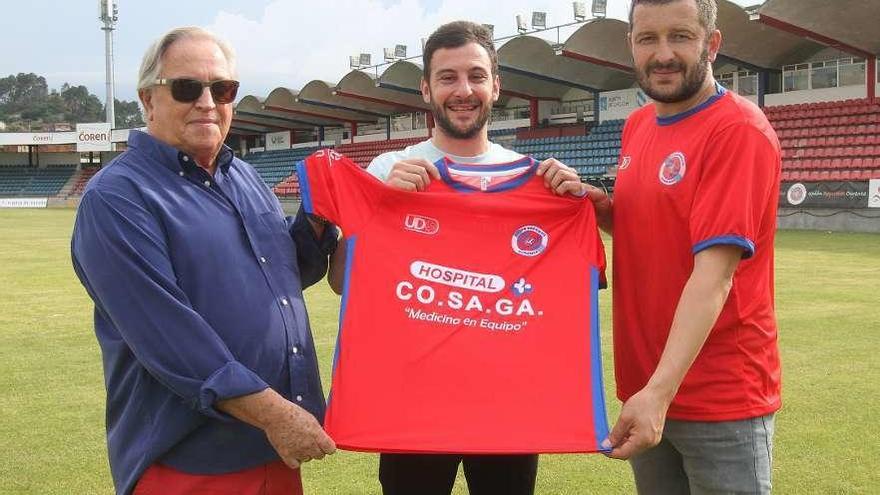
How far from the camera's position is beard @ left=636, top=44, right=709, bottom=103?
2268 mm

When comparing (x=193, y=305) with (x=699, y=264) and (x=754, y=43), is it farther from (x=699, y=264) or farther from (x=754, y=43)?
(x=754, y=43)

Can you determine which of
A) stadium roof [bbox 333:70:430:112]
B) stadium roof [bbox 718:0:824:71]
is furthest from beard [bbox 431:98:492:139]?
stadium roof [bbox 333:70:430:112]

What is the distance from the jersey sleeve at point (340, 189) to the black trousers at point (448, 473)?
806 millimetres

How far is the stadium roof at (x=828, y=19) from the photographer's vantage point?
19250 millimetres

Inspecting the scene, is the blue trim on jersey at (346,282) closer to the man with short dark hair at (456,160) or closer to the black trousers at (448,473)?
the man with short dark hair at (456,160)

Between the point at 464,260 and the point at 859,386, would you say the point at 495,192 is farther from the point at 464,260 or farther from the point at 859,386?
the point at 859,386

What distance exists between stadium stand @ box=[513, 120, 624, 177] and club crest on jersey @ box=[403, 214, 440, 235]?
23222mm

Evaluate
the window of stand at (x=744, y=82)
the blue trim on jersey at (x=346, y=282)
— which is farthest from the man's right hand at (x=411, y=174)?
the window of stand at (x=744, y=82)

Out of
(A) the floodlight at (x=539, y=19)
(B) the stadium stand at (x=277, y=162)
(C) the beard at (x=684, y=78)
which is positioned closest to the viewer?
(C) the beard at (x=684, y=78)

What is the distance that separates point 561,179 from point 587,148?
26.4 meters

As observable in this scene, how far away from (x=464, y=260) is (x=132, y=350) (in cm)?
110

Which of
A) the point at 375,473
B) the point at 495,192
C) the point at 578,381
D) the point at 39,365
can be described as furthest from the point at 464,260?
the point at 39,365

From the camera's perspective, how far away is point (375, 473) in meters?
4.01

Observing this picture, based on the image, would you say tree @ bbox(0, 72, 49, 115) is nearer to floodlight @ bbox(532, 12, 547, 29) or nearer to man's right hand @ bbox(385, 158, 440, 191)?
floodlight @ bbox(532, 12, 547, 29)
